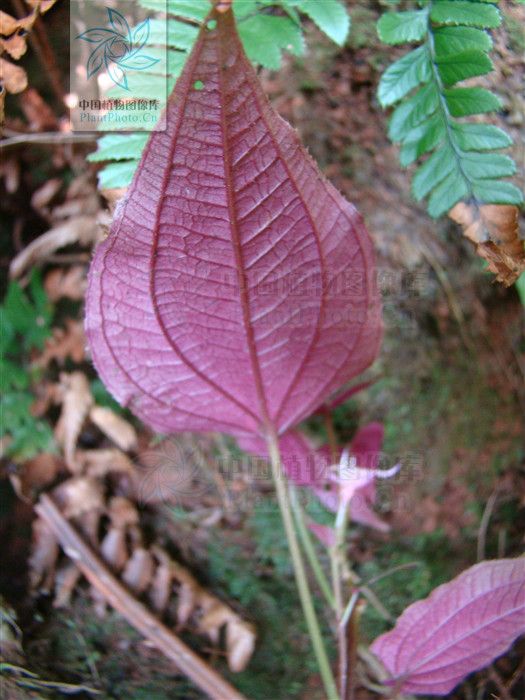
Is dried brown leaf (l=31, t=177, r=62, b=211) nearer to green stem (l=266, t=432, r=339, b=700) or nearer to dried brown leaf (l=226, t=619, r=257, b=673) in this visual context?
green stem (l=266, t=432, r=339, b=700)

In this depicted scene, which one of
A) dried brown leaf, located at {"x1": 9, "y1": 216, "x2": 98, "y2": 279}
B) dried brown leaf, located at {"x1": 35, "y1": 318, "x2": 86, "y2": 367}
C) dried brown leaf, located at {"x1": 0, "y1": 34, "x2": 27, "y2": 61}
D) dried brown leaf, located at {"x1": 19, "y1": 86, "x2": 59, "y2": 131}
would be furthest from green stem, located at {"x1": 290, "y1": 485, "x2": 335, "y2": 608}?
dried brown leaf, located at {"x1": 19, "y1": 86, "x2": 59, "y2": 131}

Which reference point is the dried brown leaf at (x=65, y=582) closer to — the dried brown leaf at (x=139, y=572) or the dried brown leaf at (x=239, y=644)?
the dried brown leaf at (x=139, y=572)

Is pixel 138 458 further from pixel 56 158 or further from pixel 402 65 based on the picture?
pixel 402 65

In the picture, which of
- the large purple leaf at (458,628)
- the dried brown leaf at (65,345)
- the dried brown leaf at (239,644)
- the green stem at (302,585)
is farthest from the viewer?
the dried brown leaf at (65,345)

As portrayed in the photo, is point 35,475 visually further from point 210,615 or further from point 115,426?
point 210,615

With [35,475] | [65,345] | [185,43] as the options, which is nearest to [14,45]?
[185,43]

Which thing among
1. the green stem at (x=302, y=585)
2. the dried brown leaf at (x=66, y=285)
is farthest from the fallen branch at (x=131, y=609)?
the dried brown leaf at (x=66, y=285)
